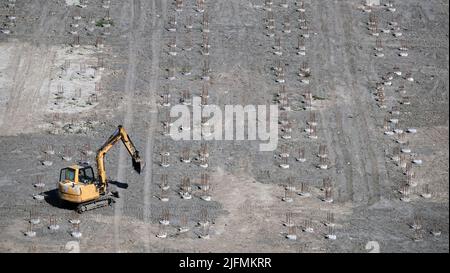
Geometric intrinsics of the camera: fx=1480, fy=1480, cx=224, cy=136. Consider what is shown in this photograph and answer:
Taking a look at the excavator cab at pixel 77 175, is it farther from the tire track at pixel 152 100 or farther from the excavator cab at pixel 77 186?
the tire track at pixel 152 100

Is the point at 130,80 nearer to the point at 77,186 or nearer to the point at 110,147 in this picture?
the point at 110,147

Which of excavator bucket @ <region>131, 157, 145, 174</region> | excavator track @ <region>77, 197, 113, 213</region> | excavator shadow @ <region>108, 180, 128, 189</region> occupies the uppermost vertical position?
excavator bucket @ <region>131, 157, 145, 174</region>

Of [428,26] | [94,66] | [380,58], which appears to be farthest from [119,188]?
[428,26]

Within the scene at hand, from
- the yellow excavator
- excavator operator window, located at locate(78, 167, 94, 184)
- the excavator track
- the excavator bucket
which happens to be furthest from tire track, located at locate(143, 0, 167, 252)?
excavator operator window, located at locate(78, 167, 94, 184)

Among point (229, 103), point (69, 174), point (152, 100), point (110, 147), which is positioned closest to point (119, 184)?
point (110, 147)

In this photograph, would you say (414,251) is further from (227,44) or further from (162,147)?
(227,44)

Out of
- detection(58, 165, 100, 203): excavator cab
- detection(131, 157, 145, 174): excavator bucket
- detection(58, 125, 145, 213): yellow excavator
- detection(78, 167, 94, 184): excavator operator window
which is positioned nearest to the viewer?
detection(58, 165, 100, 203): excavator cab

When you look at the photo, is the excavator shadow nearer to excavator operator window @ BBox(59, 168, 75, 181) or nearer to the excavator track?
the excavator track
